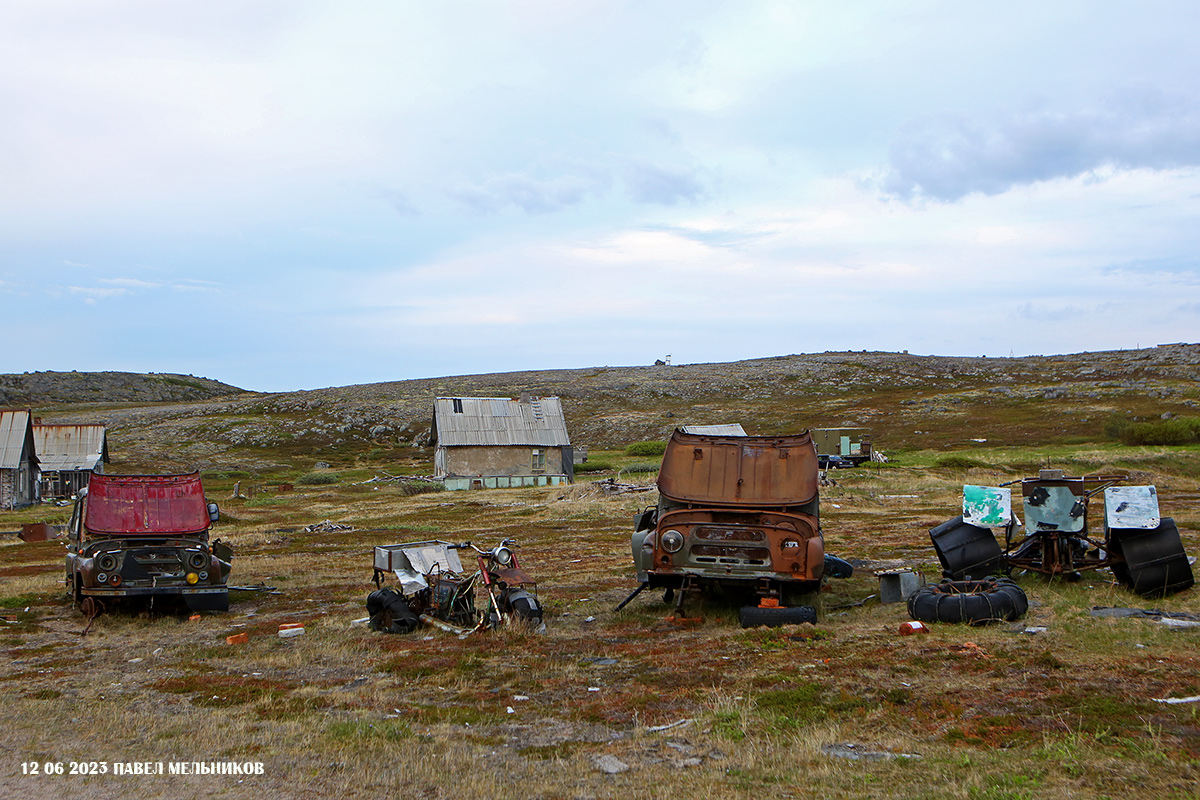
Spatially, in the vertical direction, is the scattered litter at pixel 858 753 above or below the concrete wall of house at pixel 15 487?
above

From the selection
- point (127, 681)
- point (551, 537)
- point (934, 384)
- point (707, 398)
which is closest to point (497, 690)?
point (127, 681)

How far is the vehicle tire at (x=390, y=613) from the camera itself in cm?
1148

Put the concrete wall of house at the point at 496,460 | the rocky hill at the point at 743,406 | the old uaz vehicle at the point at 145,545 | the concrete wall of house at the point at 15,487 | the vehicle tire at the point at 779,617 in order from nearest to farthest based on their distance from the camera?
the vehicle tire at the point at 779,617 < the old uaz vehicle at the point at 145,545 < the concrete wall of house at the point at 15,487 < the concrete wall of house at the point at 496,460 < the rocky hill at the point at 743,406

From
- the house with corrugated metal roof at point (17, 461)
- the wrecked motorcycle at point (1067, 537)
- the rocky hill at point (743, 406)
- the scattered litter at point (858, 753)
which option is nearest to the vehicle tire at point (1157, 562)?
the wrecked motorcycle at point (1067, 537)

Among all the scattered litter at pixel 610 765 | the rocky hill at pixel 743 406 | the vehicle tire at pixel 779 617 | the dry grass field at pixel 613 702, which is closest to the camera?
the dry grass field at pixel 613 702

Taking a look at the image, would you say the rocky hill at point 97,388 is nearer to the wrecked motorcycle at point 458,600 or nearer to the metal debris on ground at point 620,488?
the metal debris on ground at point 620,488

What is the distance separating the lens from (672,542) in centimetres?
1154

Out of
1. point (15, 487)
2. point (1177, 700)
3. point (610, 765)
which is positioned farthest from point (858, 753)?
point (15, 487)

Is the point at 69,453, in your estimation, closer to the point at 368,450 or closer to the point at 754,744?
the point at 368,450

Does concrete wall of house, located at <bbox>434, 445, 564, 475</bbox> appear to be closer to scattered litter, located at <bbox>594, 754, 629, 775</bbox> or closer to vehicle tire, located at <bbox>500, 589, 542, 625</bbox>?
vehicle tire, located at <bbox>500, 589, 542, 625</bbox>

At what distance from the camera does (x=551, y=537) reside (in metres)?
24.6

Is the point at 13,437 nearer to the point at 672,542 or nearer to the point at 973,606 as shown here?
the point at 672,542

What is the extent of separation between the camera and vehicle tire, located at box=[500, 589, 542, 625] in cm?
1106

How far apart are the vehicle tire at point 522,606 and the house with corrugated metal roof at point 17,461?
143 ft
